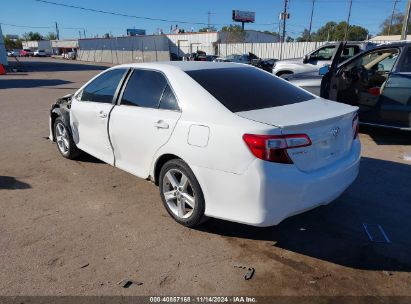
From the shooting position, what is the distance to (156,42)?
65250 mm

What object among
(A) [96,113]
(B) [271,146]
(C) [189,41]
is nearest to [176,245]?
(B) [271,146]

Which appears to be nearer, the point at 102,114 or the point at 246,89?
the point at 246,89

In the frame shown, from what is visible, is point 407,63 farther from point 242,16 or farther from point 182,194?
point 242,16

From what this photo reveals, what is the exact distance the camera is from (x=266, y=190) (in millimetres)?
2922

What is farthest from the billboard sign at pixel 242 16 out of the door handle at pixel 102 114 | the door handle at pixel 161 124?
the door handle at pixel 161 124

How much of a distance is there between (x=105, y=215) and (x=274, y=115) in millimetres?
2124

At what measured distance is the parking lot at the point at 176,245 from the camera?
2908 millimetres

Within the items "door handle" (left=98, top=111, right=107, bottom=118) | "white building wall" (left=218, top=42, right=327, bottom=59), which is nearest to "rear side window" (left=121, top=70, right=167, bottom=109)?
"door handle" (left=98, top=111, right=107, bottom=118)

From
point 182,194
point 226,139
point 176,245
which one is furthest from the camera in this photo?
point 182,194

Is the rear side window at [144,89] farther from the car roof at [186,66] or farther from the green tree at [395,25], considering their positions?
the green tree at [395,25]

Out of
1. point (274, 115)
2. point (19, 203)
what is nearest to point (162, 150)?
point (274, 115)

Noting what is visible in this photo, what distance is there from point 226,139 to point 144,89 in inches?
59.6

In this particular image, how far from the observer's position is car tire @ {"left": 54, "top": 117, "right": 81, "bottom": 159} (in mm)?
5703

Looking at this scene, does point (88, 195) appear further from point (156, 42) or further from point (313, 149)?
point (156, 42)
